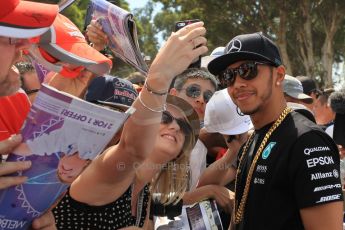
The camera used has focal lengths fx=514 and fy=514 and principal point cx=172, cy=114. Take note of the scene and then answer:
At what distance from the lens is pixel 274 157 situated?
8.26 ft

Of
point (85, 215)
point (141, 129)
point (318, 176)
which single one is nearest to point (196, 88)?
point (318, 176)

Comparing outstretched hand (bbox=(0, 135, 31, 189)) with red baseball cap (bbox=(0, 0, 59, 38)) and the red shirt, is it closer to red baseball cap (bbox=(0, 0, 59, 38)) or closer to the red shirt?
the red shirt

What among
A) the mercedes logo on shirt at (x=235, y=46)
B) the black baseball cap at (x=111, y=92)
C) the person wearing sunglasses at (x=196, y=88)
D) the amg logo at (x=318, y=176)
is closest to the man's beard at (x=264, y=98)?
the mercedes logo on shirt at (x=235, y=46)

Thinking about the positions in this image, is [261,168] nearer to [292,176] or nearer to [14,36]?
[292,176]

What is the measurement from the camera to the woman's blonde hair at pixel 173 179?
2.88 metres

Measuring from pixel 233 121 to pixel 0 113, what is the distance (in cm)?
232

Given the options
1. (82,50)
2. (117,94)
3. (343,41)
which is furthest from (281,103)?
(343,41)

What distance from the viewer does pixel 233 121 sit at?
3750mm

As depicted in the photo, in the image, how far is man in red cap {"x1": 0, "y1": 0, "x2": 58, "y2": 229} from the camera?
146 centimetres

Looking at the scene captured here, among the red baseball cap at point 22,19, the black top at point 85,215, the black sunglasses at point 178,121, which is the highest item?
the red baseball cap at point 22,19

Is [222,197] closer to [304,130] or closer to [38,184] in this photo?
[304,130]

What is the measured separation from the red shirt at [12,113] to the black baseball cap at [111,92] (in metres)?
0.64

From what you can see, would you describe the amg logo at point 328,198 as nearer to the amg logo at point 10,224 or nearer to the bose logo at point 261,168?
the bose logo at point 261,168

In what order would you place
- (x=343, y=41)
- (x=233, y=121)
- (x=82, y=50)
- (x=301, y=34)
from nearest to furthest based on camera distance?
(x=82, y=50) < (x=233, y=121) < (x=301, y=34) < (x=343, y=41)
